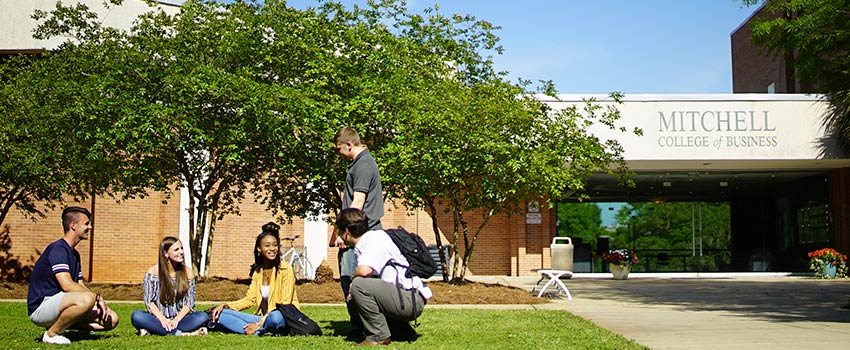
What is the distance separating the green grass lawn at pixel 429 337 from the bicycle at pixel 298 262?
11478mm

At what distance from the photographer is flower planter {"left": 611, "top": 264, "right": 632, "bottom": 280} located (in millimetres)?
27484

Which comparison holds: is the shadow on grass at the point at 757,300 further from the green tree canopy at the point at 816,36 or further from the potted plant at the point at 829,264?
the potted plant at the point at 829,264

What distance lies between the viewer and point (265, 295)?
877 cm

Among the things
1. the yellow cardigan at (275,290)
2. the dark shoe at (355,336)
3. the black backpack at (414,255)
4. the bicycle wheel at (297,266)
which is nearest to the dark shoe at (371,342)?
the dark shoe at (355,336)

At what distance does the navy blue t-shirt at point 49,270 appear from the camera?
25.3 ft

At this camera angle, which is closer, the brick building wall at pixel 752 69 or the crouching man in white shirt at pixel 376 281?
the crouching man in white shirt at pixel 376 281

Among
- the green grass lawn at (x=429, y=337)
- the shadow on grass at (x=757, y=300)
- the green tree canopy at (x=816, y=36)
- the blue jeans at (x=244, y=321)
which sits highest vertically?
the green tree canopy at (x=816, y=36)

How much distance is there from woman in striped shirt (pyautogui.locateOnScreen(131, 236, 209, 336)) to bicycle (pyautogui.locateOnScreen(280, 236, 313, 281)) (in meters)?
13.7

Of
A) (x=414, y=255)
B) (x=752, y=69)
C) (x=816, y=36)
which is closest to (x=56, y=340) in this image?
(x=414, y=255)

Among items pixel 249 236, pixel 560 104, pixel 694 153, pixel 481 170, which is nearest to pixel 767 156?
pixel 694 153

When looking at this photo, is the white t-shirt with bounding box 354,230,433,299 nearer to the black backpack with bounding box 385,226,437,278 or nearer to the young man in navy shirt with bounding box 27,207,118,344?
the black backpack with bounding box 385,226,437,278

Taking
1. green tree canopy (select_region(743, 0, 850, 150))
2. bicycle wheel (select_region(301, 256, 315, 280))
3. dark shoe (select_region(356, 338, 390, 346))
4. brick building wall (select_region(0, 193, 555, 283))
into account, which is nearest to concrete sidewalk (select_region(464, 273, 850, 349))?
dark shoe (select_region(356, 338, 390, 346))

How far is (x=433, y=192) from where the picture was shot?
16188mm

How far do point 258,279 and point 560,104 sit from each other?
17.5 m
